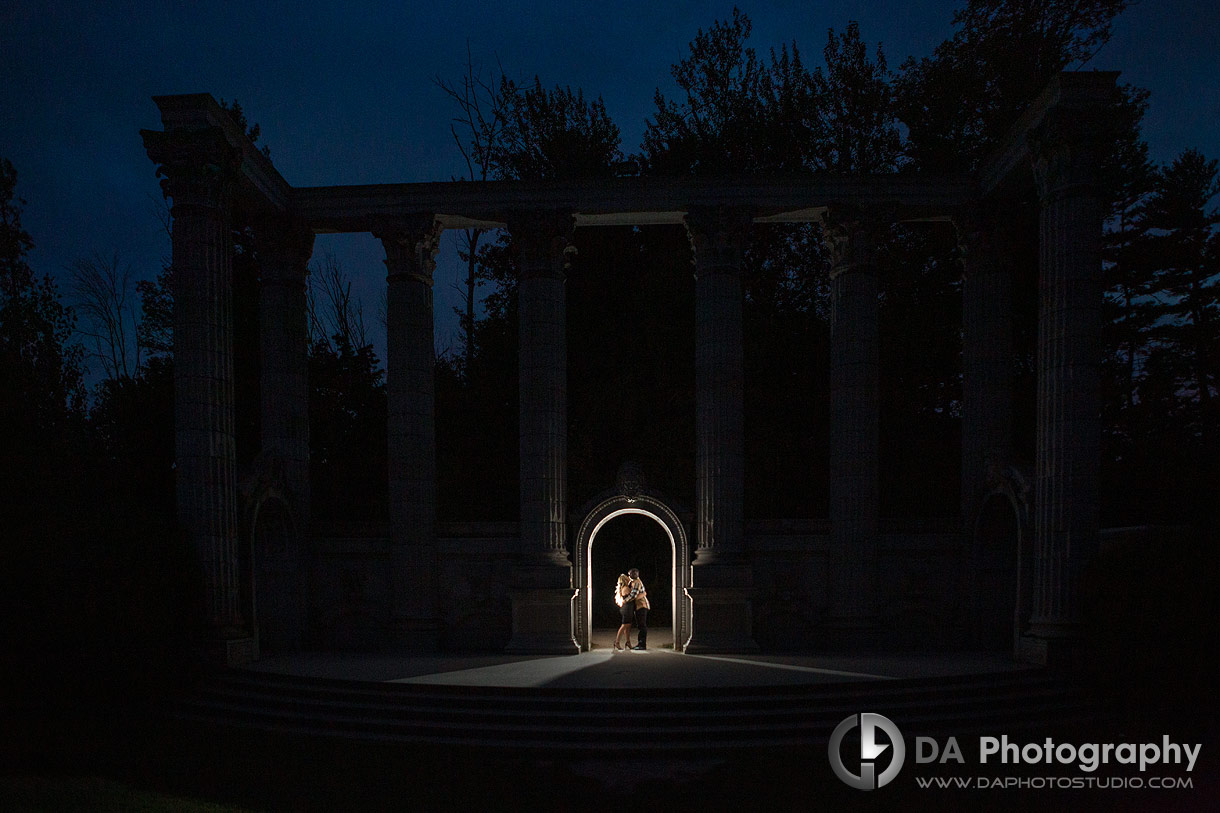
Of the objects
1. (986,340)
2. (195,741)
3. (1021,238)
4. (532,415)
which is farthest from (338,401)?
(1021,238)

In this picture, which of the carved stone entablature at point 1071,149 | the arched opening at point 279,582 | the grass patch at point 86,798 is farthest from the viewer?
the arched opening at point 279,582

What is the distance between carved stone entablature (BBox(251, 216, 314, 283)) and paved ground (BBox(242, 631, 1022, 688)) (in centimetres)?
1009

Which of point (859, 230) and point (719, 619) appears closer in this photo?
point (719, 619)

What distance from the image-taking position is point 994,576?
21.6 meters

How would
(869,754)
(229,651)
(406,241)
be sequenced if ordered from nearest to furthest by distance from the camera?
(869,754)
(229,651)
(406,241)

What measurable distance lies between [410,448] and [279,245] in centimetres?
661

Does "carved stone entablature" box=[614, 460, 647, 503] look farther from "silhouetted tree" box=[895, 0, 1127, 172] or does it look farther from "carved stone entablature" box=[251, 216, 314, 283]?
"silhouetted tree" box=[895, 0, 1127, 172]

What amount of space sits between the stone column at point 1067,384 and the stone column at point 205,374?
56.9 feet

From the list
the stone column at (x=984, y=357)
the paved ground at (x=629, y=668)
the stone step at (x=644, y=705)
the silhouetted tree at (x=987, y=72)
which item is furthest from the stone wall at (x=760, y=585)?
the silhouetted tree at (x=987, y=72)

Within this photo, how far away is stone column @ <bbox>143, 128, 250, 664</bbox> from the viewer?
59.2ft

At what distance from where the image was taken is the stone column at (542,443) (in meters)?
21.4

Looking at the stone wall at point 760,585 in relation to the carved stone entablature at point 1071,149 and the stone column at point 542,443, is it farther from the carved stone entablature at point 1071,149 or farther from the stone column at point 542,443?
the carved stone entablature at point 1071,149

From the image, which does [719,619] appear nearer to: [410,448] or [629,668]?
[629,668]

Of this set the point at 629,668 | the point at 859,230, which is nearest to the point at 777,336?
the point at 859,230
